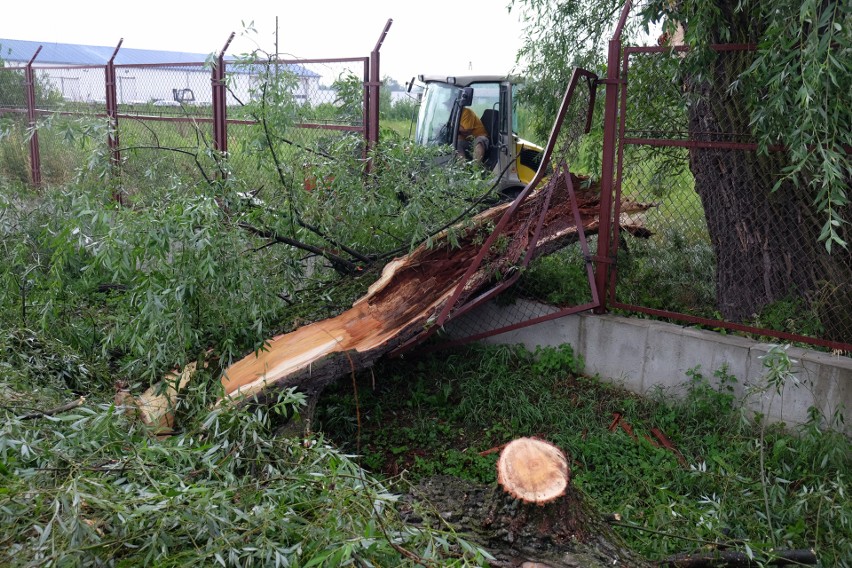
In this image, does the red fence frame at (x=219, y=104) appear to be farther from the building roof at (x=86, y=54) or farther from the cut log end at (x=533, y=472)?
the building roof at (x=86, y=54)

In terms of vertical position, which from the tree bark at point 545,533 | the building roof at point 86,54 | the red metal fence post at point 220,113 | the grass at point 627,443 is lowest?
the grass at point 627,443

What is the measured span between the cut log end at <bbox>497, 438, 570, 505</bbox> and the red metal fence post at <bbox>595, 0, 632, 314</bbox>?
2.25 metres

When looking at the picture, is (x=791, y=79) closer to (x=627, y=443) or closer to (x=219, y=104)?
(x=627, y=443)

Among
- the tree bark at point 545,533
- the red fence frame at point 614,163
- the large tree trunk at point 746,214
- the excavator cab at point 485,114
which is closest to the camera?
the tree bark at point 545,533

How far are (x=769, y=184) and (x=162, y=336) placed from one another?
390 cm

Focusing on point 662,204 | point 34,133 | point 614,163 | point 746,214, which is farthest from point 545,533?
point 34,133

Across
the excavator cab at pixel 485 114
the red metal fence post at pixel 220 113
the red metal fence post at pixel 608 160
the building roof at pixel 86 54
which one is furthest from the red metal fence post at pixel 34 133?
the building roof at pixel 86 54

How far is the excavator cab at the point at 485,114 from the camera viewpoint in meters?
9.85

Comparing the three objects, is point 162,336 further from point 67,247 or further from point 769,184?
point 769,184

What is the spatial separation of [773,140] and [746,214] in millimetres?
705

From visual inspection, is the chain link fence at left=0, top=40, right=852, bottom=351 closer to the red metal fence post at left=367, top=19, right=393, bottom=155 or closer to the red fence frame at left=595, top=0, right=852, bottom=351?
the red fence frame at left=595, top=0, right=852, bottom=351

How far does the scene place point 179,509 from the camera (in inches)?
105

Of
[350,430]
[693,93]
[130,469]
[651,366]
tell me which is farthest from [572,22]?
[130,469]

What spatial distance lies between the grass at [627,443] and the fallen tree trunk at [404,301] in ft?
1.68
